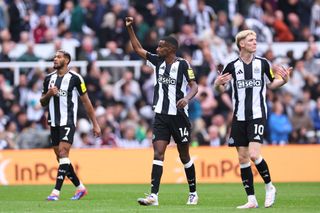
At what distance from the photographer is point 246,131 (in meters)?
15.7

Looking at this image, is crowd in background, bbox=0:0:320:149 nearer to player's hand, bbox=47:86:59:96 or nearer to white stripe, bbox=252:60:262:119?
player's hand, bbox=47:86:59:96

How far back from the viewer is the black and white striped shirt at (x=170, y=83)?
1627 centimetres

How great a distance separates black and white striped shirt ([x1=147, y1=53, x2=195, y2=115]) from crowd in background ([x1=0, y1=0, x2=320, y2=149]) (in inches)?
363

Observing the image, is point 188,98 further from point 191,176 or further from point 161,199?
point 161,199

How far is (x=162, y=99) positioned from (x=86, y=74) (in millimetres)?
11674

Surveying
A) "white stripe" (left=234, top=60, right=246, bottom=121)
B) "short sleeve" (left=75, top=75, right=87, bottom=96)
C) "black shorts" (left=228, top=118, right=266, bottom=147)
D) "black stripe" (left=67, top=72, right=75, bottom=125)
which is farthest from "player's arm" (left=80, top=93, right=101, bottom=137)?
"white stripe" (left=234, top=60, right=246, bottom=121)

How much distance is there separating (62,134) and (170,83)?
2.33 metres

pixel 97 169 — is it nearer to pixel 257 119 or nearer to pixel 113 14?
pixel 113 14

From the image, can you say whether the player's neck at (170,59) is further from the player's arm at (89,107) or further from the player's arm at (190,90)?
the player's arm at (89,107)

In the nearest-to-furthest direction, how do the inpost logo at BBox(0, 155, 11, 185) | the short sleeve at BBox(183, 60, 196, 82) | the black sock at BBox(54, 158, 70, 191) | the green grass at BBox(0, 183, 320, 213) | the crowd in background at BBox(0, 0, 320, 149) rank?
the green grass at BBox(0, 183, 320, 213), the short sleeve at BBox(183, 60, 196, 82), the black sock at BBox(54, 158, 70, 191), the inpost logo at BBox(0, 155, 11, 185), the crowd in background at BBox(0, 0, 320, 149)

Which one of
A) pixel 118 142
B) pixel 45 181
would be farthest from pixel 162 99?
pixel 118 142

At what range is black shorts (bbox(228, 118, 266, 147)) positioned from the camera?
1552cm

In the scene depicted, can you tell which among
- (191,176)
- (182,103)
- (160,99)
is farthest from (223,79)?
(191,176)

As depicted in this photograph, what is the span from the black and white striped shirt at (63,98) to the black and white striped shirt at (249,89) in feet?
10.1
